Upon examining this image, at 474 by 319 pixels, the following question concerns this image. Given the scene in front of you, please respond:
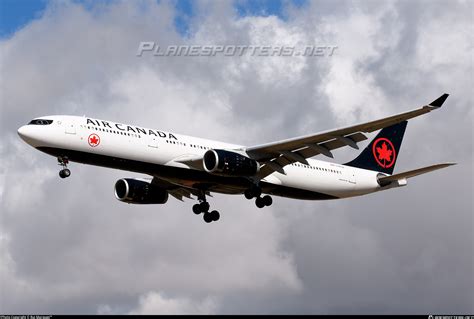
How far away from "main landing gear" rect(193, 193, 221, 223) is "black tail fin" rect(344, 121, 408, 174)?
9124 millimetres

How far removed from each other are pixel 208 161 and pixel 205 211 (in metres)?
7.67

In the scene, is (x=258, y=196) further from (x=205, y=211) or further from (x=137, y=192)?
(x=137, y=192)

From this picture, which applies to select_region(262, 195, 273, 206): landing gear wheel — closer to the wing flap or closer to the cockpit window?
the wing flap

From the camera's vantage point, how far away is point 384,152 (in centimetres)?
5834

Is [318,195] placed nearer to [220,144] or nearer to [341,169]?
[341,169]

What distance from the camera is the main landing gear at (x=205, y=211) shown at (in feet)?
173

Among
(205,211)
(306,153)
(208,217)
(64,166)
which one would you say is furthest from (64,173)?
(306,153)

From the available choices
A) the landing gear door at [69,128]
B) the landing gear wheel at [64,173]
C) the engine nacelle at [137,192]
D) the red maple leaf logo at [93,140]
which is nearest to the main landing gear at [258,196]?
the engine nacelle at [137,192]

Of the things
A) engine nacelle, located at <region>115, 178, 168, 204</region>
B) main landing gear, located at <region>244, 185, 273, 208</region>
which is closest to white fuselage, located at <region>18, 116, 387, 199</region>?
main landing gear, located at <region>244, 185, 273, 208</region>

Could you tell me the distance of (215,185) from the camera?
1950 inches

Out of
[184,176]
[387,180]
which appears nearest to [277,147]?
[184,176]

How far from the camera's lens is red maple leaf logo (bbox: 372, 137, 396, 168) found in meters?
57.7

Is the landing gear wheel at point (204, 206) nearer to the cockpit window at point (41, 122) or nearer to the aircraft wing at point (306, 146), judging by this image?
the aircraft wing at point (306, 146)

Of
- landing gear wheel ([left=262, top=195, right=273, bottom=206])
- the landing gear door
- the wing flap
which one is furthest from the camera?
landing gear wheel ([left=262, top=195, right=273, bottom=206])
